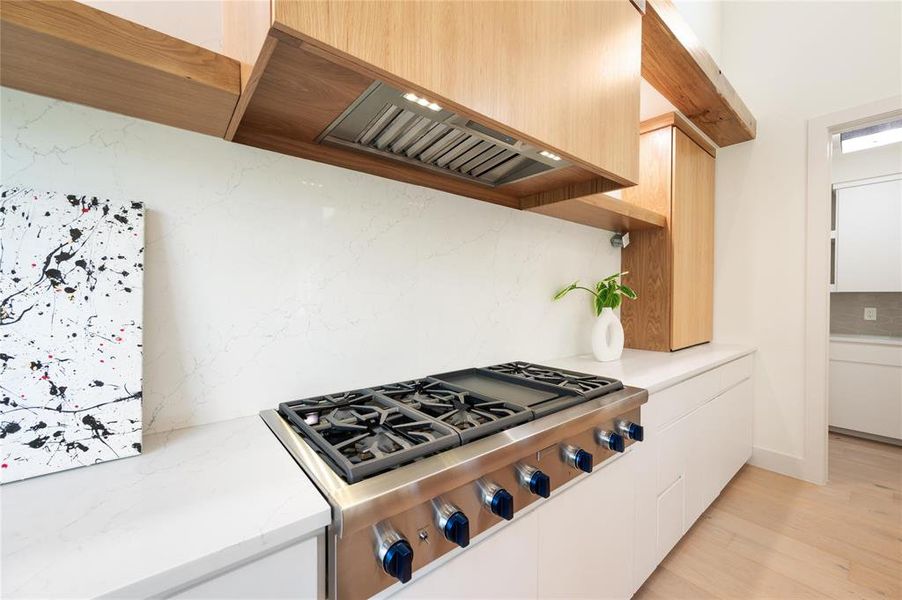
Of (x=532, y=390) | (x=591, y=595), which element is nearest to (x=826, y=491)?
(x=591, y=595)

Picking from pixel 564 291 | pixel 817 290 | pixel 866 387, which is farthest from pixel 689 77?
pixel 866 387

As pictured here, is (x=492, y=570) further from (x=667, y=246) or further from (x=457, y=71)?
(x=667, y=246)

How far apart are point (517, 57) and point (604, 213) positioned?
3.22 feet

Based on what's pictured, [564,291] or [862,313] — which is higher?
[564,291]

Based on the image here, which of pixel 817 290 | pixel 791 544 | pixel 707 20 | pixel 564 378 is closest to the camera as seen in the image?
pixel 564 378

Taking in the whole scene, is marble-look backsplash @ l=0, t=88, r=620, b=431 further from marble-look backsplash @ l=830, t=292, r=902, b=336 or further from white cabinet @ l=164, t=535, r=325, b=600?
marble-look backsplash @ l=830, t=292, r=902, b=336

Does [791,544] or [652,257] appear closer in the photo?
[791,544]

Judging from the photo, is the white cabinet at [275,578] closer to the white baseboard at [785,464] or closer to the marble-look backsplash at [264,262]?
the marble-look backsplash at [264,262]

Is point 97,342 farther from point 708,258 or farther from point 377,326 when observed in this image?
point 708,258

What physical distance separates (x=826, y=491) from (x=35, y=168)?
11.6 feet

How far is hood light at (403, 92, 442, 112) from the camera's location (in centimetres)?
76

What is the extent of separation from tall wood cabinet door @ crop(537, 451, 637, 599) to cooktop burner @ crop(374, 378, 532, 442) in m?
0.24

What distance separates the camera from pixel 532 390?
1.24m

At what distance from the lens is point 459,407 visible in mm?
1010
